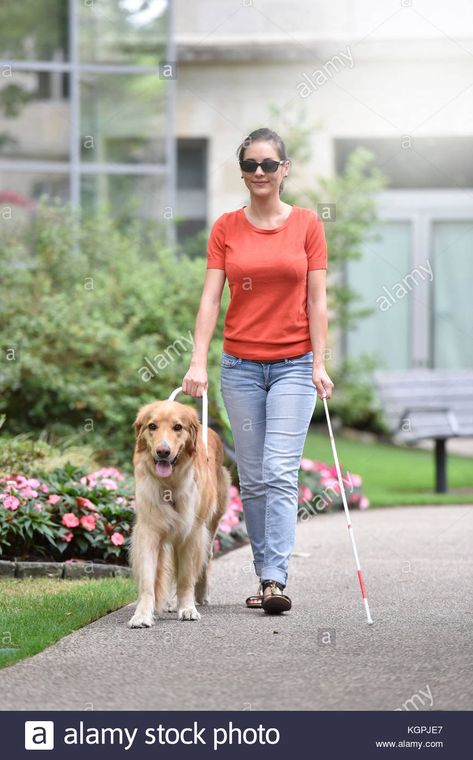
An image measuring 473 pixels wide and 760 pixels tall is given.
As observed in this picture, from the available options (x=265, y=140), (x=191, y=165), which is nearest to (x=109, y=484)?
(x=265, y=140)

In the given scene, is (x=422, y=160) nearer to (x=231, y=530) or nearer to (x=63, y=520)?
(x=231, y=530)

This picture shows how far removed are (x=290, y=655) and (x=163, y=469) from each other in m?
1.10

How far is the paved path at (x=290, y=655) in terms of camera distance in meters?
4.84

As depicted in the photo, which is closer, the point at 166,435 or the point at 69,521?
the point at 166,435

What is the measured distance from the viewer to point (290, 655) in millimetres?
5586

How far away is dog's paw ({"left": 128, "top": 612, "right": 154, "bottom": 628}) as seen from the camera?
6.19 m

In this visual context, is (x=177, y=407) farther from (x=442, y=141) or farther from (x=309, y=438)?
(x=442, y=141)

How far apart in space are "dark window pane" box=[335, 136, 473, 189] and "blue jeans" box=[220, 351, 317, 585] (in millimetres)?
13414

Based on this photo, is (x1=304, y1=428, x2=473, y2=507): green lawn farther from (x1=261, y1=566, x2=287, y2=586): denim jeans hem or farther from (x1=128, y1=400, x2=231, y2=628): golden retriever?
(x1=128, y1=400, x2=231, y2=628): golden retriever

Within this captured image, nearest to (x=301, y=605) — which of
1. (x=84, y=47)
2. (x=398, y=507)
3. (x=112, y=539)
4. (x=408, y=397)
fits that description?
(x=112, y=539)

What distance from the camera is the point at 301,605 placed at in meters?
6.91

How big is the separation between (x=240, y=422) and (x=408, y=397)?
713cm

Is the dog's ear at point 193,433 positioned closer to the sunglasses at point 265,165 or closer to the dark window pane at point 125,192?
the sunglasses at point 265,165

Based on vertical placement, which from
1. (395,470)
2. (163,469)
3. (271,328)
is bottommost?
(395,470)
